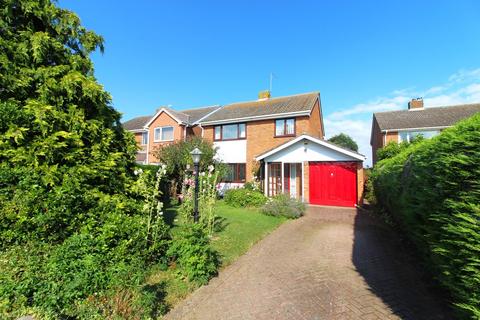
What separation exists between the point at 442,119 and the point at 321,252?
2009cm

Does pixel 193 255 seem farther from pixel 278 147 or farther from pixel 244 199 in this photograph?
pixel 278 147

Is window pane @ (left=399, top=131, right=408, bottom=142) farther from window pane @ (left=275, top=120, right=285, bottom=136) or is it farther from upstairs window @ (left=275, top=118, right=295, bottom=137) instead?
window pane @ (left=275, top=120, right=285, bottom=136)

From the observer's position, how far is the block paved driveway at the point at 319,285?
3.91m

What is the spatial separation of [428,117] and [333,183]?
13180mm

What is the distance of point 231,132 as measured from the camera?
63.9 ft

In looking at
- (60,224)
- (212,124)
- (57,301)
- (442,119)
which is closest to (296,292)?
(57,301)

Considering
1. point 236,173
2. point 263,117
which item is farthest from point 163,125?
point 263,117

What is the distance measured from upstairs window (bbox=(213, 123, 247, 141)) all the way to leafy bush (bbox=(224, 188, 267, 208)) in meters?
6.06

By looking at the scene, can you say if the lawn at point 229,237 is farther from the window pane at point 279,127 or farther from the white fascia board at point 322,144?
the window pane at point 279,127

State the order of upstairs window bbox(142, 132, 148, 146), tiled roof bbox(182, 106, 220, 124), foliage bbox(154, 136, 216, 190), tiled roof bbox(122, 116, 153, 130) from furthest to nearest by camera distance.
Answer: tiled roof bbox(122, 116, 153, 130), upstairs window bbox(142, 132, 148, 146), tiled roof bbox(182, 106, 220, 124), foliage bbox(154, 136, 216, 190)

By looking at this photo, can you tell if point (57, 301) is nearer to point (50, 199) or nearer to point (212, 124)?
point (50, 199)

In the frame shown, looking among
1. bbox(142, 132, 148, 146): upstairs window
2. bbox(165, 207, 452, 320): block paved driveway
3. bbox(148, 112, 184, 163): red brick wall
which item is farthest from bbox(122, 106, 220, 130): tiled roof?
bbox(165, 207, 452, 320): block paved driveway

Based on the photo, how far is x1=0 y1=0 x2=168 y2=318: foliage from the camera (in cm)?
387

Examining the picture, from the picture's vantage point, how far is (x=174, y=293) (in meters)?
4.47
